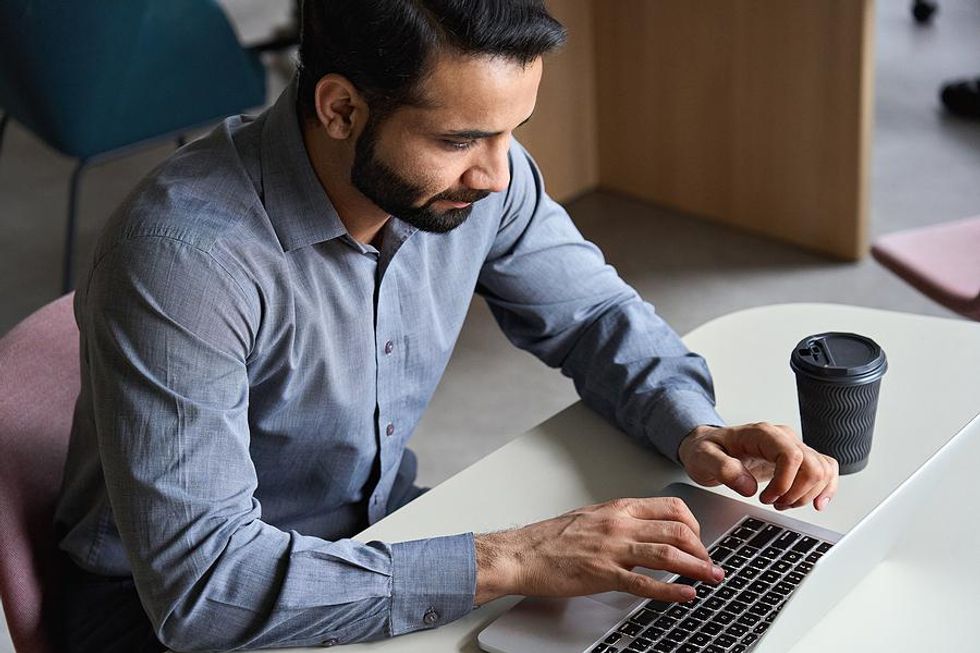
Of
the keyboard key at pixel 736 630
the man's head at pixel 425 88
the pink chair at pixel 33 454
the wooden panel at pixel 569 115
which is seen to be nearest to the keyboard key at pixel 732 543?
the keyboard key at pixel 736 630

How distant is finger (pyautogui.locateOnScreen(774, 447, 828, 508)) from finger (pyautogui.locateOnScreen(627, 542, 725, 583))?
123mm

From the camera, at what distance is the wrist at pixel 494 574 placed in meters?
1.12

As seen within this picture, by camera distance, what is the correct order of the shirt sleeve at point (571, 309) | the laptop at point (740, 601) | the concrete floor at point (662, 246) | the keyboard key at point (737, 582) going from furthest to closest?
the concrete floor at point (662, 246) < the shirt sleeve at point (571, 309) < the keyboard key at point (737, 582) < the laptop at point (740, 601)

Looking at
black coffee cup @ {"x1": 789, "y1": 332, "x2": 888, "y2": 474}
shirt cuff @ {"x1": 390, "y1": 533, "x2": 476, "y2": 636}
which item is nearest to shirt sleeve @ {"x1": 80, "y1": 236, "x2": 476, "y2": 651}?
shirt cuff @ {"x1": 390, "y1": 533, "x2": 476, "y2": 636}

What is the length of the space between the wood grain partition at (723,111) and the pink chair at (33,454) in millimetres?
2115

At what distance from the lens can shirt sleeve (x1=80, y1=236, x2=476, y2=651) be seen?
1.10 meters

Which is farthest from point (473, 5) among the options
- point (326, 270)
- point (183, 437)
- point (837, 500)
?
point (837, 500)

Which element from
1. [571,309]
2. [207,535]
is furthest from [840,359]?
[207,535]

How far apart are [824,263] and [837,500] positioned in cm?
208

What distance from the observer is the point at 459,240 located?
1.44 m

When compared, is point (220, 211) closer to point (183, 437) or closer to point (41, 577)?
point (183, 437)

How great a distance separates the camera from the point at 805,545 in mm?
1175

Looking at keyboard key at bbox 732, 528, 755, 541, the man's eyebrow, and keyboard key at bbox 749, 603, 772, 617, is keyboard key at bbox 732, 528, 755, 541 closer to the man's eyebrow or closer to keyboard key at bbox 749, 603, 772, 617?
keyboard key at bbox 749, 603, 772, 617

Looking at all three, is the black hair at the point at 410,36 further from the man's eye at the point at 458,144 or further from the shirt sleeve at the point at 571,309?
the shirt sleeve at the point at 571,309
